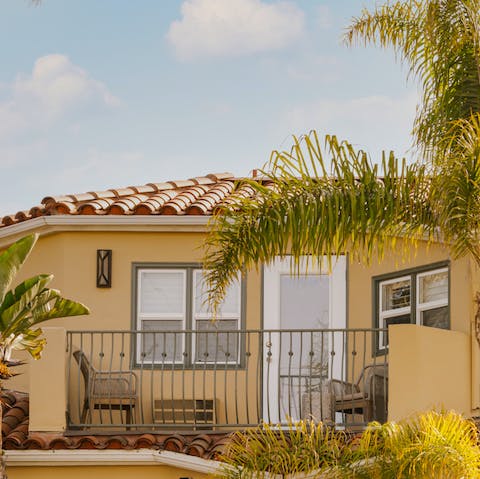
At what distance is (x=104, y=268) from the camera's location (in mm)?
16938

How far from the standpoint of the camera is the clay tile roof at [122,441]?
15.1 m

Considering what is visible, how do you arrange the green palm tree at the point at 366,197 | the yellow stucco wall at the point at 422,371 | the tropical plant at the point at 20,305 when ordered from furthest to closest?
the yellow stucco wall at the point at 422,371
the tropical plant at the point at 20,305
the green palm tree at the point at 366,197

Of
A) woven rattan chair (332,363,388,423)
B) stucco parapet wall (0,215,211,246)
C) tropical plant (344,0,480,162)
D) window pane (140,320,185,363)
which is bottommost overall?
woven rattan chair (332,363,388,423)

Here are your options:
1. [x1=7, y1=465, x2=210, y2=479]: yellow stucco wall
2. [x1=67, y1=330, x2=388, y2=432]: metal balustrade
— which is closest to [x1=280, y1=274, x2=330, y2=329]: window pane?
[x1=67, y1=330, x2=388, y2=432]: metal balustrade

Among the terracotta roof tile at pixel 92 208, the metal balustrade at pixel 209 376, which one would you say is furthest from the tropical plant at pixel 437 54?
the terracotta roof tile at pixel 92 208

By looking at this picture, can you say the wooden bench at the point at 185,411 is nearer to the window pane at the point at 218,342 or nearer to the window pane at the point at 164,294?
the window pane at the point at 218,342

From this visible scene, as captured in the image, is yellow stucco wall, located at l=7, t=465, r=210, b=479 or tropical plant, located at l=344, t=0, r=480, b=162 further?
yellow stucco wall, located at l=7, t=465, r=210, b=479

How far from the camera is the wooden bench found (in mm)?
16453

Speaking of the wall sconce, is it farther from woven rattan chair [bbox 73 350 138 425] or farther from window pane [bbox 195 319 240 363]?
window pane [bbox 195 319 240 363]

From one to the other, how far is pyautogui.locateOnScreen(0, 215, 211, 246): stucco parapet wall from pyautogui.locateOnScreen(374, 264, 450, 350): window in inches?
101

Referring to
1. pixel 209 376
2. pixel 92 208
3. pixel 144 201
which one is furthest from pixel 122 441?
pixel 144 201

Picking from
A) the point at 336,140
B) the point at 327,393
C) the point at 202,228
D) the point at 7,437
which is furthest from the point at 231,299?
the point at 336,140

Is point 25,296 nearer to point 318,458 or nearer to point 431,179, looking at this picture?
point 318,458

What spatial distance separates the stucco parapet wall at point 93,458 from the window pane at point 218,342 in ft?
6.38
